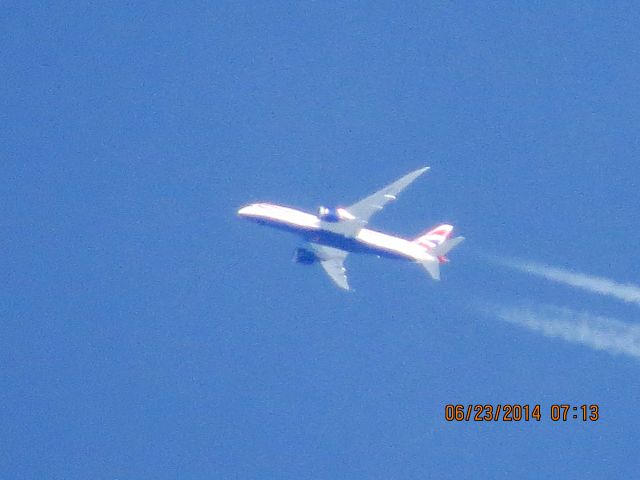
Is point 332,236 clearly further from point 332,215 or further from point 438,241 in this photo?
point 438,241

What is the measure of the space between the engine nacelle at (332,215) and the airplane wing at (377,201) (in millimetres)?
996

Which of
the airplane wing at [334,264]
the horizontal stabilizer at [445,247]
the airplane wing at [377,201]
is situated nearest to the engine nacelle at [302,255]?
the airplane wing at [334,264]

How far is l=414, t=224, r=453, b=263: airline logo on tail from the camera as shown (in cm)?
13550

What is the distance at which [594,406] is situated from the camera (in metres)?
134

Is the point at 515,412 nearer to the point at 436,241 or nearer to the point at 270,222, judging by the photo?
the point at 436,241

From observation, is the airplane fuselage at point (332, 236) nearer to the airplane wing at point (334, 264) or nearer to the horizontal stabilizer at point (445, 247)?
the horizontal stabilizer at point (445, 247)

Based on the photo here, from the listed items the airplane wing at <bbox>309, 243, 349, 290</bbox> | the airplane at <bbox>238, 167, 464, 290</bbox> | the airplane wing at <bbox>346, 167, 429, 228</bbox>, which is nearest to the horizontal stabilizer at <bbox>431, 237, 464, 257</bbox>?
the airplane at <bbox>238, 167, 464, 290</bbox>

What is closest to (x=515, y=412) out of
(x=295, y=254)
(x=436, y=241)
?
(x=436, y=241)

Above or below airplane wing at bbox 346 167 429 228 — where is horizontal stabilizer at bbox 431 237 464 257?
below

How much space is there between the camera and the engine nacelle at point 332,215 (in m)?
128

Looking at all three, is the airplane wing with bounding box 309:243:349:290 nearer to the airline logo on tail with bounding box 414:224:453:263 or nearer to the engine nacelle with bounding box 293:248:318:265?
the engine nacelle with bounding box 293:248:318:265

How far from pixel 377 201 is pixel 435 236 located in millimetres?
10307

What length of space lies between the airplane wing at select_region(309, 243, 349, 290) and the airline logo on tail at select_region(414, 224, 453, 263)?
29.3 feet

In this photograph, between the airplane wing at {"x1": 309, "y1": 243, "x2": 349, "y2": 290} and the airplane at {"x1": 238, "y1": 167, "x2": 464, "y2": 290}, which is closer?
the airplane at {"x1": 238, "y1": 167, "x2": 464, "y2": 290}
